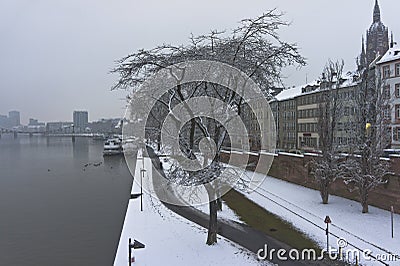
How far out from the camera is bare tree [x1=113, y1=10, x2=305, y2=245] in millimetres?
13461

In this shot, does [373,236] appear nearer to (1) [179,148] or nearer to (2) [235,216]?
(2) [235,216]

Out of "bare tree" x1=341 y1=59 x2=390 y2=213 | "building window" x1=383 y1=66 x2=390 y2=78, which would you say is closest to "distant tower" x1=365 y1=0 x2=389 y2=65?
"building window" x1=383 y1=66 x2=390 y2=78

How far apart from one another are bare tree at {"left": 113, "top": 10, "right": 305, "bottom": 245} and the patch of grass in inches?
118

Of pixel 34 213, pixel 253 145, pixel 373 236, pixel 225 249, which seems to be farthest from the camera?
pixel 34 213

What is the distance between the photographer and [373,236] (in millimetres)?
15602

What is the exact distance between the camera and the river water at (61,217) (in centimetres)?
1852

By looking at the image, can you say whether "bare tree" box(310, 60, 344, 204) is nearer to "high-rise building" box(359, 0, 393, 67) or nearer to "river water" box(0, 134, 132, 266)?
"river water" box(0, 134, 132, 266)

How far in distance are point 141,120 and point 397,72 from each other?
1193 inches

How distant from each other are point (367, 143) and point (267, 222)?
22.6ft

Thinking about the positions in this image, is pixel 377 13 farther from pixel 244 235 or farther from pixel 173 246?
pixel 173 246

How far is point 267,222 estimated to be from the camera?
18.2m

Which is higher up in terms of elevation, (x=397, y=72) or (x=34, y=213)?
(x=397, y=72)

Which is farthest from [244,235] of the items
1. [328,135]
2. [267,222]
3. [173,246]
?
[328,135]

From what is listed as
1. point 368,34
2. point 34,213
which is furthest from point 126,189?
point 368,34
